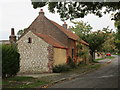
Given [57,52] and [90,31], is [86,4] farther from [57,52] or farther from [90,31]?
[90,31]

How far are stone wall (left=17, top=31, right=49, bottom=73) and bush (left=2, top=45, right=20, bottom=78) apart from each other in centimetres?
567

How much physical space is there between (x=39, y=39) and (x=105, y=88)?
13.1 meters

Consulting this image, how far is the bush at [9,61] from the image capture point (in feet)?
50.9

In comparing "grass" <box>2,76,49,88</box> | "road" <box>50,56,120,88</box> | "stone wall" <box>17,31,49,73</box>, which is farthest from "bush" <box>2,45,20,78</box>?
"stone wall" <box>17,31,49,73</box>

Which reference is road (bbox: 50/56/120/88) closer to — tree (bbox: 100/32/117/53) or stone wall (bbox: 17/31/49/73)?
stone wall (bbox: 17/31/49/73)

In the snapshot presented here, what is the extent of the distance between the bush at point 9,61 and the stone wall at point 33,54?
5666mm

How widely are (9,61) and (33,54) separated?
23.2 feet

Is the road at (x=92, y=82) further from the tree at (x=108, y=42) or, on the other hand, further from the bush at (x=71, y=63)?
the tree at (x=108, y=42)

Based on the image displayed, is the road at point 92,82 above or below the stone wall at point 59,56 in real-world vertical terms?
below

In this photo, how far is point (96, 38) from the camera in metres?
43.2

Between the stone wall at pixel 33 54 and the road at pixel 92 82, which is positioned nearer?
the road at pixel 92 82

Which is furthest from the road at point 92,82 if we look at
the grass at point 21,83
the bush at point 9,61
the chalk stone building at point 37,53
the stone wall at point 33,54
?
the stone wall at point 33,54

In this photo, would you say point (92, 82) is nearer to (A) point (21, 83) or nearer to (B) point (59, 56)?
(A) point (21, 83)

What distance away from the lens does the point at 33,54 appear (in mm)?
22922
